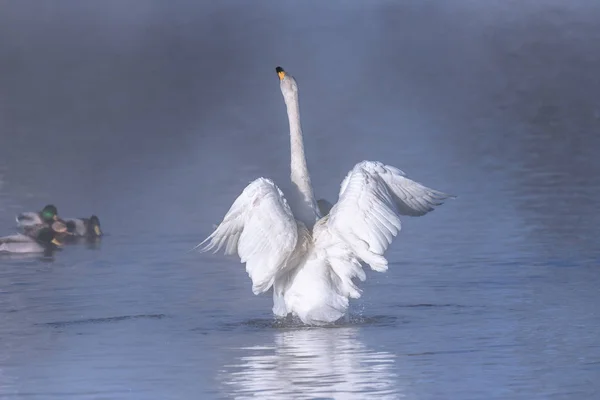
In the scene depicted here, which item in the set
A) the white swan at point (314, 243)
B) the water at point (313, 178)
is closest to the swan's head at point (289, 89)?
the white swan at point (314, 243)

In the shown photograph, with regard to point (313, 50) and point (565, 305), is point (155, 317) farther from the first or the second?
point (313, 50)

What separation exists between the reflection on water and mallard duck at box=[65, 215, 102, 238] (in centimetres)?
545

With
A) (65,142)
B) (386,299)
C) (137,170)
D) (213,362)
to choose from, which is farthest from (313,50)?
(213,362)

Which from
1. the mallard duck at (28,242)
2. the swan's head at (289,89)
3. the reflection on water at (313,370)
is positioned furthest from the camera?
the mallard duck at (28,242)

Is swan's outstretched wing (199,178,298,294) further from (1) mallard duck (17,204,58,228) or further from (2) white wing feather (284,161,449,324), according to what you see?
(1) mallard duck (17,204,58,228)

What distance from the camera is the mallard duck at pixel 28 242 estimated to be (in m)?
16.6

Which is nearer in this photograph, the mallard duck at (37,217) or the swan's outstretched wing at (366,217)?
the swan's outstretched wing at (366,217)

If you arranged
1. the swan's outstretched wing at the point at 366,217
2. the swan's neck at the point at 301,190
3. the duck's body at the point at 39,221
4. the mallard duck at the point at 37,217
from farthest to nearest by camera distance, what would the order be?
1. the mallard duck at the point at 37,217
2. the duck's body at the point at 39,221
3. the swan's neck at the point at 301,190
4. the swan's outstretched wing at the point at 366,217

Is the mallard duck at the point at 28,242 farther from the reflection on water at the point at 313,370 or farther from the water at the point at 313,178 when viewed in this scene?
the reflection on water at the point at 313,370

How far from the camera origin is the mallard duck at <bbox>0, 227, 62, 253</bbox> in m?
16.6

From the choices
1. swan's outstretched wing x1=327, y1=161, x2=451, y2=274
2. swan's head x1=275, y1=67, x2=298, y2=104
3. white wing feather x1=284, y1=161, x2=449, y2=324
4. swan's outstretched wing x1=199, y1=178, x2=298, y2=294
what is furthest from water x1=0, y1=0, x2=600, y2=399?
swan's head x1=275, y1=67, x2=298, y2=104

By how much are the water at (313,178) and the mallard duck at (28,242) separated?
264mm

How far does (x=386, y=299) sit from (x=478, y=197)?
5604mm


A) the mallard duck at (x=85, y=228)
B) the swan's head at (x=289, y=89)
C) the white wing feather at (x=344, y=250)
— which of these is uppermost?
the swan's head at (x=289, y=89)
